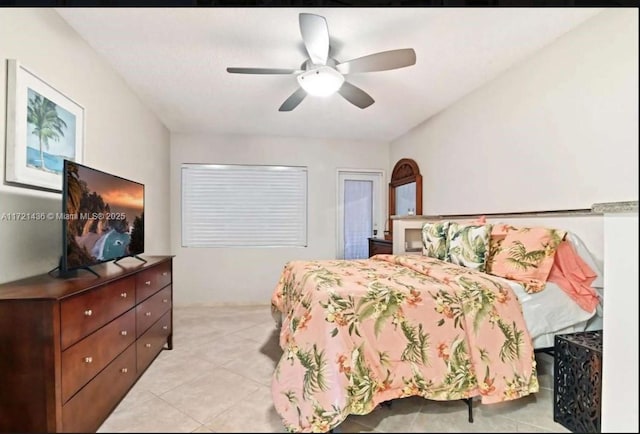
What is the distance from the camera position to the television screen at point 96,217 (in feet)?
4.93

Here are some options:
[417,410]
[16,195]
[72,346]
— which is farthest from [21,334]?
[417,410]

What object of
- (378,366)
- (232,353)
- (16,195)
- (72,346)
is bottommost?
(232,353)

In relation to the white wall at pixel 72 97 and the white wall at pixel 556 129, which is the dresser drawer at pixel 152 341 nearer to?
the white wall at pixel 72 97

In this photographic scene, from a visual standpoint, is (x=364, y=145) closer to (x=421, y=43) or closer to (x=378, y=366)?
(x=421, y=43)

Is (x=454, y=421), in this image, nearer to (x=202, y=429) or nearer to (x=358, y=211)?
(x=202, y=429)

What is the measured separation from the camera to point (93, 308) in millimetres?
1441

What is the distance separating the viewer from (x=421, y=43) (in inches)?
77.5

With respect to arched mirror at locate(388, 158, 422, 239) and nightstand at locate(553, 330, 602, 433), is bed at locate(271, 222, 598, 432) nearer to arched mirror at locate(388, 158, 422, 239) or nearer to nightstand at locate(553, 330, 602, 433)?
nightstand at locate(553, 330, 602, 433)

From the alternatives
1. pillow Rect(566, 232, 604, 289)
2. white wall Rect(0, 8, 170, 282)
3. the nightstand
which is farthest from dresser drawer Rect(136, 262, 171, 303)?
pillow Rect(566, 232, 604, 289)

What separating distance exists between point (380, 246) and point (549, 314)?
7.10 ft

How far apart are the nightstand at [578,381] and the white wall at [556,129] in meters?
0.75

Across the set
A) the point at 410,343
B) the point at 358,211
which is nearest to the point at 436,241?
the point at 410,343

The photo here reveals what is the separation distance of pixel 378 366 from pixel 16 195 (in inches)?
76.1

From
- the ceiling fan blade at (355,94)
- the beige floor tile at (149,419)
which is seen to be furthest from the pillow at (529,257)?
the beige floor tile at (149,419)
